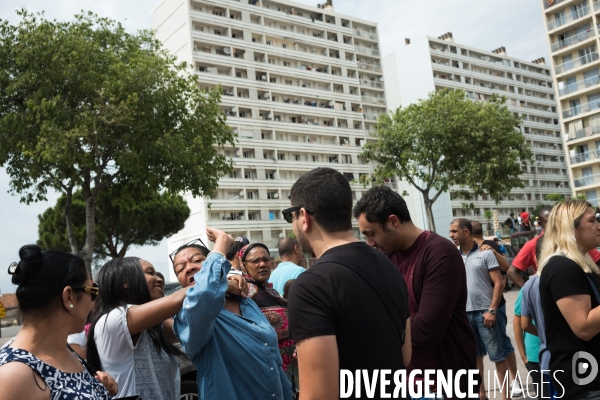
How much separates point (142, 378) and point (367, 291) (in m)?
1.68

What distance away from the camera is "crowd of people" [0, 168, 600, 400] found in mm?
2432

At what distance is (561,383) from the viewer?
3334 millimetres

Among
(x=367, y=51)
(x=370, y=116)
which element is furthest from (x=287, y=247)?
(x=367, y=51)

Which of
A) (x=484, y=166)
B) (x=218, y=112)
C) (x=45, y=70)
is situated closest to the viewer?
(x=45, y=70)

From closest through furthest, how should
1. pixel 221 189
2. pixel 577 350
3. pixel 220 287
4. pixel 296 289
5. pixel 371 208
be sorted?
pixel 296 289 < pixel 220 287 < pixel 577 350 < pixel 371 208 < pixel 221 189

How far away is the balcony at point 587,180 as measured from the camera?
5775cm

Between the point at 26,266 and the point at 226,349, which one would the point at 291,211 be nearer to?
the point at 226,349

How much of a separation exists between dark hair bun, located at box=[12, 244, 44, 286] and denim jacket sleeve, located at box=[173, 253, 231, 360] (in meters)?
0.72

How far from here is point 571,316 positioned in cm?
324

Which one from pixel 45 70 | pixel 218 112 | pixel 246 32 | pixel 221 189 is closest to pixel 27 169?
pixel 45 70

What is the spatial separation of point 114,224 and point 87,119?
1492 centimetres

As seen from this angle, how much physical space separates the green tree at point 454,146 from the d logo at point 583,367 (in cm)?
3432

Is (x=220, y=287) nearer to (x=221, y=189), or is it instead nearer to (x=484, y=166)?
(x=484, y=166)

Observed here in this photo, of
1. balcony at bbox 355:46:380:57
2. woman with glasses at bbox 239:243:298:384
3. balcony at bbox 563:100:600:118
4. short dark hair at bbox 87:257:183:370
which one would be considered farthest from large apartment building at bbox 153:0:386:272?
short dark hair at bbox 87:257:183:370
